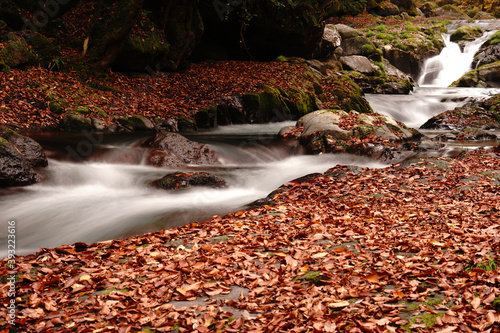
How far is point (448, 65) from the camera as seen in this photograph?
29438 mm

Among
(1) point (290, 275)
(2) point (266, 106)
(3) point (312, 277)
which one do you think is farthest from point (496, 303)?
(2) point (266, 106)

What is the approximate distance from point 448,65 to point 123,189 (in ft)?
95.1

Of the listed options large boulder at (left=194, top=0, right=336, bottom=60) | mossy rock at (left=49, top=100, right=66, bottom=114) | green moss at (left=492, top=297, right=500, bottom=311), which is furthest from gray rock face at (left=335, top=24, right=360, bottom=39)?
green moss at (left=492, top=297, right=500, bottom=311)

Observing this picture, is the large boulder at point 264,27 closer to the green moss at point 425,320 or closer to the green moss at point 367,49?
the green moss at point 367,49

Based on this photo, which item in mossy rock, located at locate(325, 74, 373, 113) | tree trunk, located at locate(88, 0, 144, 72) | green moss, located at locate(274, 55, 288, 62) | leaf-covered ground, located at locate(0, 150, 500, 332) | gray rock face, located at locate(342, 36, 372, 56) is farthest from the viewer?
gray rock face, located at locate(342, 36, 372, 56)

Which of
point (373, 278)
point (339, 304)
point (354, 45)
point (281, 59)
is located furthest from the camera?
point (354, 45)

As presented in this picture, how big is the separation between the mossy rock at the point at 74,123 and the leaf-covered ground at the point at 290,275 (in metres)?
7.27

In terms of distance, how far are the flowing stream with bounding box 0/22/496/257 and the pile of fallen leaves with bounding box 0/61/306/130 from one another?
129 cm

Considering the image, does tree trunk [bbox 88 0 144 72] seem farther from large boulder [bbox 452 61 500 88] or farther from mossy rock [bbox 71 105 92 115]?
Answer: large boulder [bbox 452 61 500 88]

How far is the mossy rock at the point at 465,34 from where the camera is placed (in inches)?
1257

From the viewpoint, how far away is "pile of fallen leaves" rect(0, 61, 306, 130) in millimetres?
11211

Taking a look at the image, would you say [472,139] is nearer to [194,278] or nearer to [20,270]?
[194,278]

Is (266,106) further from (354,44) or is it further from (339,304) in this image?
(354,44)

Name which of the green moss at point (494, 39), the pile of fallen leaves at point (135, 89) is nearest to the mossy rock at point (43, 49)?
the pile of fallen leaves at point (135, 89)
